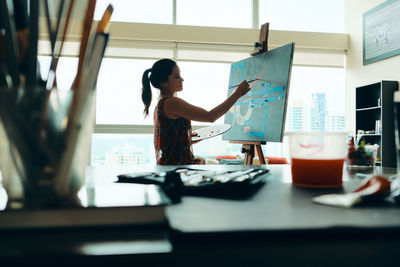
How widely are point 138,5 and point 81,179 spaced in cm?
489

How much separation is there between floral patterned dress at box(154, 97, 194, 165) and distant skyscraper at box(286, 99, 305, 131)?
3.72m

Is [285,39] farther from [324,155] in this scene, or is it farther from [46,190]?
[46,190]

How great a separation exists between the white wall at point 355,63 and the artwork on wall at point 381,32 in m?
0.09

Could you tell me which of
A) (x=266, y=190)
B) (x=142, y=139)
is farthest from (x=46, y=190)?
(x=142, y=139)

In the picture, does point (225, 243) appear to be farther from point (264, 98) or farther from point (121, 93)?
point (121, 93)

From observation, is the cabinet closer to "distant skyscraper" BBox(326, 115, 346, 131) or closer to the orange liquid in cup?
"distant skyscraper" BBox(326, 115, 346, 131)

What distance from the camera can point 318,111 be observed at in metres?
5.33

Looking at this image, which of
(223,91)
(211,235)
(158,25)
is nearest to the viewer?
(211,235)

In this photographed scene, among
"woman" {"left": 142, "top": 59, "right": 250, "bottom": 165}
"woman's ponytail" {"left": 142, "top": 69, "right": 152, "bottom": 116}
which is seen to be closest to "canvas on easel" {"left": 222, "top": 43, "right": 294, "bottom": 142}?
"woman" {"left": 142, "top": 59, "right": 250, "bottom": 165}

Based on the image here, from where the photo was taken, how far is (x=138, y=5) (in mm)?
4855

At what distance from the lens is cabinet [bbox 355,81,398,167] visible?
406 centimetres

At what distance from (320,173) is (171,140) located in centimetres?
133

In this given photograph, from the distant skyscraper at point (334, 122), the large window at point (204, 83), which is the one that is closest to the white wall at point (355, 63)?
the distant skyscraper at point (334, 122)

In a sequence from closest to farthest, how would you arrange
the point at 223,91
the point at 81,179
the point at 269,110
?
the point at 81,179 → the point at 269,110 → the point at 223,91
